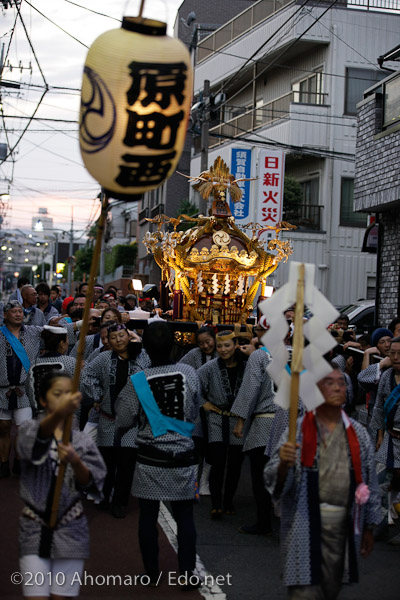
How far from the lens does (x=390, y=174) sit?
49.5 feet

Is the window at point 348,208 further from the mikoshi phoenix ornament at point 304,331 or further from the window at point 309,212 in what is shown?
the mikoshi phoenix ornament at point 304,331

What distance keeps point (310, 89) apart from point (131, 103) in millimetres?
20919

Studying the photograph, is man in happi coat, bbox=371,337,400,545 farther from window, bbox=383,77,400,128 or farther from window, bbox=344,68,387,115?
window, bbox=344,68,387,115

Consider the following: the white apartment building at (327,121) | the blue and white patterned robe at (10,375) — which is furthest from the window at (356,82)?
the blue and white patterned robe at (10,375)

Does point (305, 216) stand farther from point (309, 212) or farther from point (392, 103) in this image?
point (392, 103)

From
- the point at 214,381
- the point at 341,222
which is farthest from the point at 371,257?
the point at 214,381

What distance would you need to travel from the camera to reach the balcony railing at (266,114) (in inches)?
952

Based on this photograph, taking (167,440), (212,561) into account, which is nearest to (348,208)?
(212,561)

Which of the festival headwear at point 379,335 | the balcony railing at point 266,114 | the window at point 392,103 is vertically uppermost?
the balcony railing at point 266,114

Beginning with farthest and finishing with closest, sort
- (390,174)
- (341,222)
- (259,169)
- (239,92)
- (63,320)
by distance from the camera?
(239,92) → (341,222) → (259,169) → (390,174) → (63,320)

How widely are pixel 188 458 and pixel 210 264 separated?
6569 millimetres

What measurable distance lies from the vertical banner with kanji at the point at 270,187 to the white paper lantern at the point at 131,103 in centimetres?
1476

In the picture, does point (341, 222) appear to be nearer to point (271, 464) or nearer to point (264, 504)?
point (264, 504)

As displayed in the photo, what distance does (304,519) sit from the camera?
4.41m
